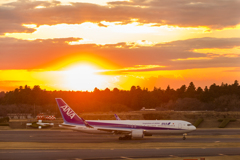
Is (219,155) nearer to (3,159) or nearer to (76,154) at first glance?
(76,154)

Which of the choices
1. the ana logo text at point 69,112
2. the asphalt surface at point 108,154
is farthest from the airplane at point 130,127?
the asphalt surface at point 108,154

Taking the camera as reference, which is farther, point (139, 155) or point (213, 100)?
point (213, 100)

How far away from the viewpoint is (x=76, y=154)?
122 ft

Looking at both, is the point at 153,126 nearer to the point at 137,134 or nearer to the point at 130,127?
the point at 137,134

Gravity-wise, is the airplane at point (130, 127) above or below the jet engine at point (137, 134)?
above

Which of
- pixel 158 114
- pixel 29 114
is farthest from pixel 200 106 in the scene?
pixel 29 114

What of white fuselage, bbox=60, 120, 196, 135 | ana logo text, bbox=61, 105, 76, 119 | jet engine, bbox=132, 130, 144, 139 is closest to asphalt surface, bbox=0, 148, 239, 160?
jet engine, bbox=132, 130, 144, 139

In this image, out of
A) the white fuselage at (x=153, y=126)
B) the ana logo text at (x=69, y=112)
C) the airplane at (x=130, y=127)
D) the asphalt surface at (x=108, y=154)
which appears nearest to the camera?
the asphalt surface at (x=108, y=154)

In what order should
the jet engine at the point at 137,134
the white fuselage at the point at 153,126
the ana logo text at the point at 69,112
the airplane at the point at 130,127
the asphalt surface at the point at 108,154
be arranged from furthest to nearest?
1. the ana logo text at the point at 69,112
2. the white fuselage at the point at 153,126
3. the airplane at the point at 130,127
4. the jet engine at the point at 137,134
5. the asphalt surface at the point at 108,154

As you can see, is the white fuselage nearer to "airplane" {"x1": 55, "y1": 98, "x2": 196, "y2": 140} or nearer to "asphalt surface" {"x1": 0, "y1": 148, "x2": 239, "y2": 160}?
"airplane" {"x1": 55, "y1": 98, "x2": 196, "y2": 140}

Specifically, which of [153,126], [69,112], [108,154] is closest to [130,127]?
[153,126]

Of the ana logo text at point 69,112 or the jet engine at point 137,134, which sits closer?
the jet engine at point 137,134

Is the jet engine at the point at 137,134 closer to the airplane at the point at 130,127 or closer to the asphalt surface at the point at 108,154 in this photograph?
the airplane at the point at 130,127

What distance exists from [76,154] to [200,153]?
1536 cm
